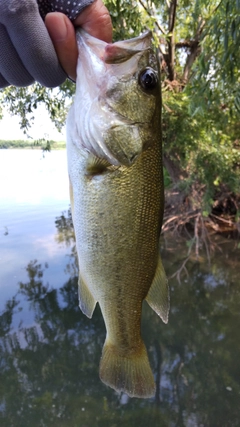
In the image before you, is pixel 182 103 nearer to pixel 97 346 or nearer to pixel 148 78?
pixel 97 346

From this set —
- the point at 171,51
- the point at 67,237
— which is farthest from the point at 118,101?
the point at 67,237

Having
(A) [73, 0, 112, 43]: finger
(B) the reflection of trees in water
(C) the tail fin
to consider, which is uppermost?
(A) [73, 0, 112, 43]: finger

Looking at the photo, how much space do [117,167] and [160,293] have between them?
500mm

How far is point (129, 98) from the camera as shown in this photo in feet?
4.08

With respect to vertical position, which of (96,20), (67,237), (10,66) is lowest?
(67,237)

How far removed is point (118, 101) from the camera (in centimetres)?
123

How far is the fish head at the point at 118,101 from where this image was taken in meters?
1.18

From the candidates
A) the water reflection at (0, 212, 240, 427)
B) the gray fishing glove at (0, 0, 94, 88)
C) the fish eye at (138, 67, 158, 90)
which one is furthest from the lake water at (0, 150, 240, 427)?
the gray fishing glove at (0, 0, 94, 88)


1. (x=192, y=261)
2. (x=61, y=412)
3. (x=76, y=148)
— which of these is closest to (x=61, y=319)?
(x=61, y=412)

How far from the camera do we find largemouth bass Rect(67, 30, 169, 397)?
46.9 inches

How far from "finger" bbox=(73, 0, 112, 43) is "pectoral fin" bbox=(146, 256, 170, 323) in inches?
31.0

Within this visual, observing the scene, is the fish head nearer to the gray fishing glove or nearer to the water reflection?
the gray fishing glove

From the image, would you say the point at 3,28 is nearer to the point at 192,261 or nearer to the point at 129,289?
the point at 129,289

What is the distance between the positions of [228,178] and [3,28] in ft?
21.7
